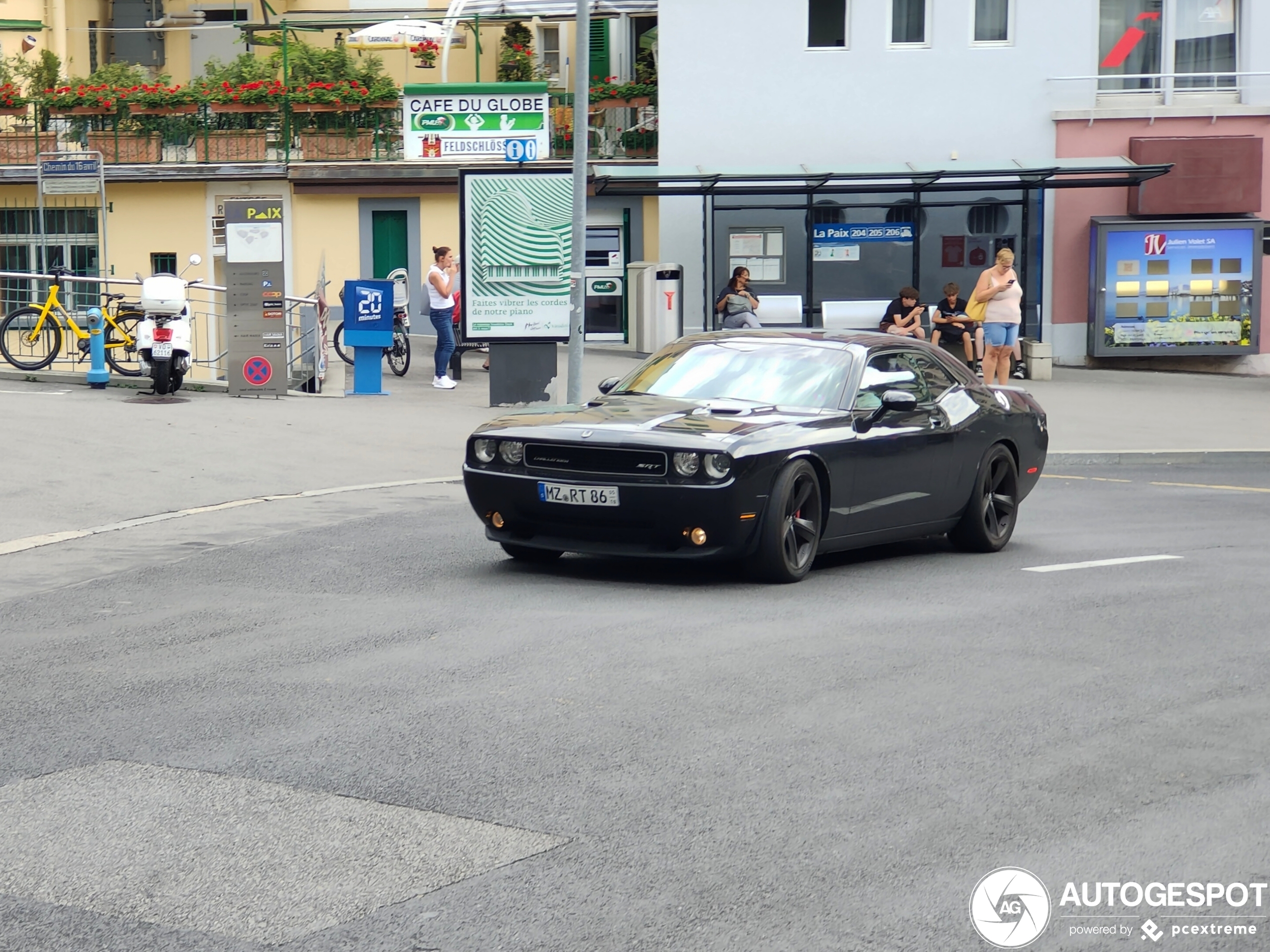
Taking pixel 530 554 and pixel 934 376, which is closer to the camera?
pixel 530 554

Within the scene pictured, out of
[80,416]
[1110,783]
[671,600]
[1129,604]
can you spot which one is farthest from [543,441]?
[80,416]

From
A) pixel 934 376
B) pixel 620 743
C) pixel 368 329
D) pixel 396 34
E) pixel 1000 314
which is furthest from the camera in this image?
pixel 396 34

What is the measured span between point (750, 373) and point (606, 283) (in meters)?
21.3

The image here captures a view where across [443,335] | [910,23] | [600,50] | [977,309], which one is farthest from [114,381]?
[600,50]

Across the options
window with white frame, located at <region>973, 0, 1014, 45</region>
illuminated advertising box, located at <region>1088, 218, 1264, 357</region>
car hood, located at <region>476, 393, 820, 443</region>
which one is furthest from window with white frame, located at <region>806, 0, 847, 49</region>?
car hood, located at <region>476, 393, 820, 443</region>

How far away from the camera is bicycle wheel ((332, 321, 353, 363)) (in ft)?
83.4

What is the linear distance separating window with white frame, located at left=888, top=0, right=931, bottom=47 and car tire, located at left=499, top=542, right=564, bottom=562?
20.5 m

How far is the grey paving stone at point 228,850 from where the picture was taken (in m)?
4.34

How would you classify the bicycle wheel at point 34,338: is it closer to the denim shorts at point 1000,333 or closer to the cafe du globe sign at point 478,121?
the cafe du globe sign at point 478,121

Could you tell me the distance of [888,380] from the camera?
10492 millimetres

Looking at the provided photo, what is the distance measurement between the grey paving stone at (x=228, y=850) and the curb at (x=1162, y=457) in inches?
522

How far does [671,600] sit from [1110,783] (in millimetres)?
3658
